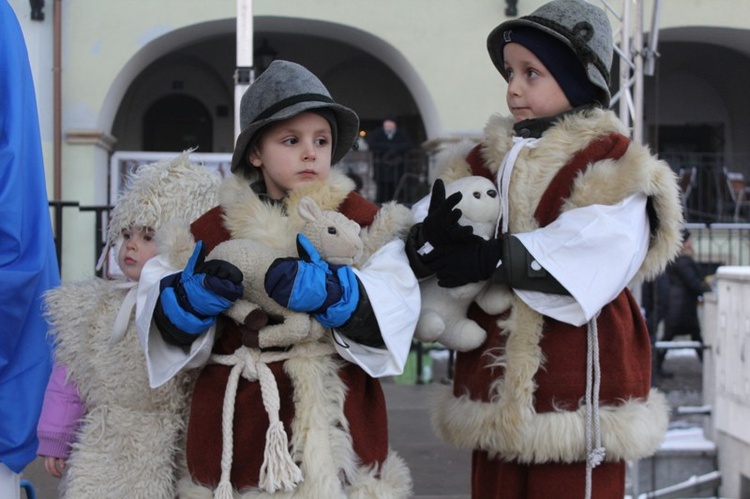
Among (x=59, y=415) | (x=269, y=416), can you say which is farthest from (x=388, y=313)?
(x=59, y=415)

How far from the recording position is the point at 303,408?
2.10 meters

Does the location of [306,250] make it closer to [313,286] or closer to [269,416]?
[313,286]

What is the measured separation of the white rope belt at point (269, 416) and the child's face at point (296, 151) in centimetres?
42

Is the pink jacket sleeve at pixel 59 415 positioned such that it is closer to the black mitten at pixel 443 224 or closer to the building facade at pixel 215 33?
the black mitten at pixel 443 224

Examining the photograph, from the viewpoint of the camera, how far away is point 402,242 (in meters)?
2.23

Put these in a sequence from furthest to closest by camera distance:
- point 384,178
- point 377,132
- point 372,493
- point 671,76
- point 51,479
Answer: point 671,76 < point 377,132 < point 384,178 < point 51,479 < point 372,493

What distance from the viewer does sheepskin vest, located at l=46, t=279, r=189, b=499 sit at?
2465mm

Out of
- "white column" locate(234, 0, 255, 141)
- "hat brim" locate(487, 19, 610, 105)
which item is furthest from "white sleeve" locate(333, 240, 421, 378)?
"white column" locate(234, 0, 255, 141)

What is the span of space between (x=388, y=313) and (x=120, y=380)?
2.91 feet

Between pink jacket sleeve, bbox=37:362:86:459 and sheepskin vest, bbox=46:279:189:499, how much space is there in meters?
0.04

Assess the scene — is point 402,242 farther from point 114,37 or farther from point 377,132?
point 377,132

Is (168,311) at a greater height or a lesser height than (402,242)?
lesser

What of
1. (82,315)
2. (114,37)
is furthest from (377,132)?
(82,315)

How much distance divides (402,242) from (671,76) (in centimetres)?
1356
